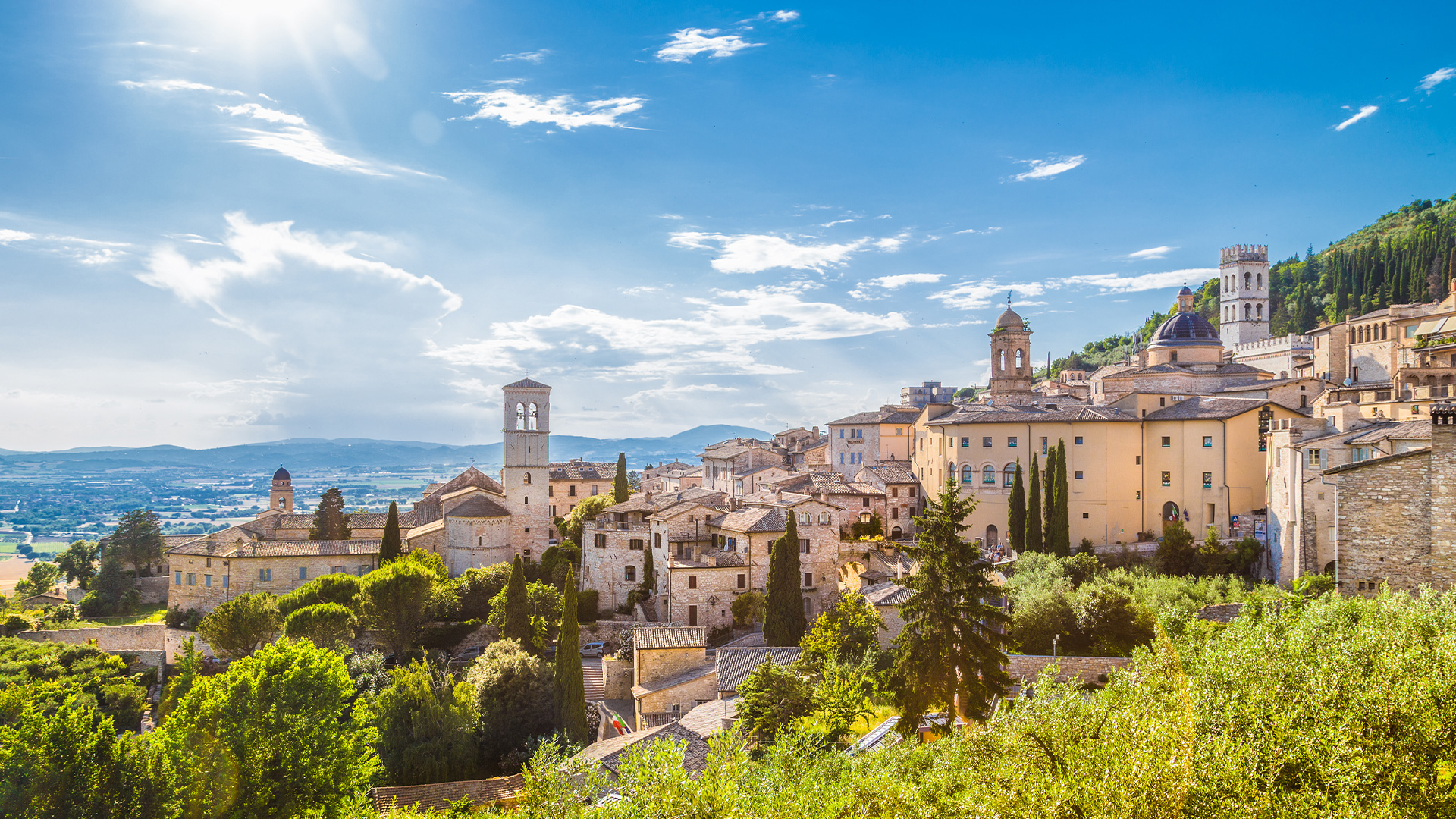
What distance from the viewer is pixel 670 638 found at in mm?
33406

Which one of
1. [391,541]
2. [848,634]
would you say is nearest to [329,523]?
[391,541]

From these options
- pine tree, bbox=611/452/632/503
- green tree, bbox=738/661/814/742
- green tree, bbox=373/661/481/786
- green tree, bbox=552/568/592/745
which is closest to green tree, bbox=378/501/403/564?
pine tree, bbox=611/452/632/503

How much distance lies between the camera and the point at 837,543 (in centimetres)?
4147

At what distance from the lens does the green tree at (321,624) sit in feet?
132

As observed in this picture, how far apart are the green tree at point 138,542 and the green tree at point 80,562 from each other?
15.2ft

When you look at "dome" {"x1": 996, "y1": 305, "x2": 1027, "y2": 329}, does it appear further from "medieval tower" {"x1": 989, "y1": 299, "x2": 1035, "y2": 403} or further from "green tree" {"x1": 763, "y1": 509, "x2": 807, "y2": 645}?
"green tree" {"x1": 763, "y1": 509, "x2": 807, "y2": 645}

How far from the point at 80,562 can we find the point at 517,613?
46.1 meters

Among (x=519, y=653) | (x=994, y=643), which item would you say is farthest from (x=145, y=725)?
(x=994, y=643)

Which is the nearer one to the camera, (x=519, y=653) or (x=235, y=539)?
(x=519, y=653)

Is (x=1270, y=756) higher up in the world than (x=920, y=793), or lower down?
higher up

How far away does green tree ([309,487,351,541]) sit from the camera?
177 feet

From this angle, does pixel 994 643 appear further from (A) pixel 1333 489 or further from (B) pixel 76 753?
(B) pixel 76 753

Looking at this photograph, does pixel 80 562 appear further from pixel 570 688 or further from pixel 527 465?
pixel 570 688

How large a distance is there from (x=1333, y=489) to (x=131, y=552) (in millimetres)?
71708
